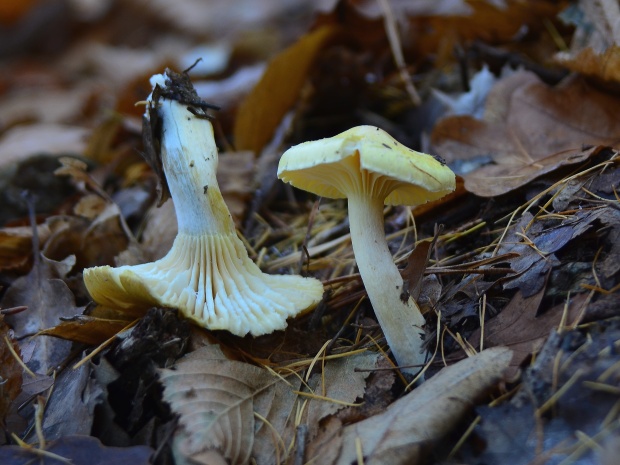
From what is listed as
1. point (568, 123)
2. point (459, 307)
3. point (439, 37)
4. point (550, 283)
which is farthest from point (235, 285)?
point (439, 37)

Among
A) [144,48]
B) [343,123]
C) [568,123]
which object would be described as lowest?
[144,48]

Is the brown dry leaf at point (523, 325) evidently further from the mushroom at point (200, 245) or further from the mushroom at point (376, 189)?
the mushroom at point (200, 245)

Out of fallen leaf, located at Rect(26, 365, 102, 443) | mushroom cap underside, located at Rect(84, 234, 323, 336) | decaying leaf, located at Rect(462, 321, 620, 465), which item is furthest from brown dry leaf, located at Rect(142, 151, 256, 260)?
decaying leaf, located at Rect(462, 321, 620, 465)

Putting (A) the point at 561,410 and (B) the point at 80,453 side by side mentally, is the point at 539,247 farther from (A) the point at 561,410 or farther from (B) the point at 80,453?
(B) the point at 80,453

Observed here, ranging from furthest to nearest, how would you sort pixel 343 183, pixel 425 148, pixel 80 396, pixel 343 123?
pixel 343 123 → pixel 425 148 → pixel 343 183 → pixel 80 396

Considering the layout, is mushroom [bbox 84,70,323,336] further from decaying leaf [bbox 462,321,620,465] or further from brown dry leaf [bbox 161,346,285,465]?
decaying leaf [bbox 462,321,620,465]

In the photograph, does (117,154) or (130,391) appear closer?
(130,391)

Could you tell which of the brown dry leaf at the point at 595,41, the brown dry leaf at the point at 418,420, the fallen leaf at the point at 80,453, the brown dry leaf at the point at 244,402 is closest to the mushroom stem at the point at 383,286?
the brown dry leaf at the point at 244,402

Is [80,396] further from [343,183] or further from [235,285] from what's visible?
[343,183]
